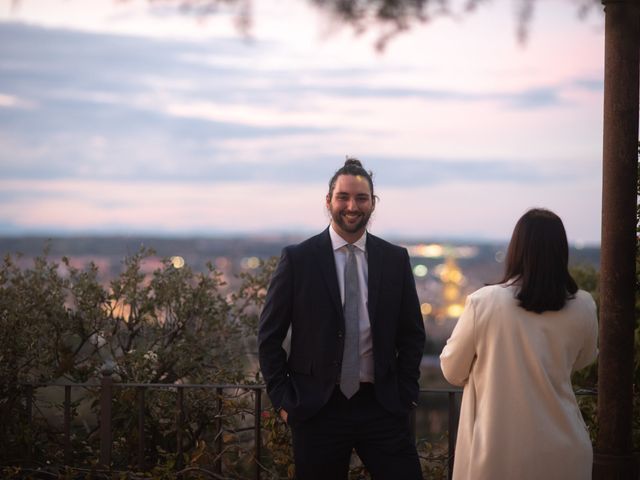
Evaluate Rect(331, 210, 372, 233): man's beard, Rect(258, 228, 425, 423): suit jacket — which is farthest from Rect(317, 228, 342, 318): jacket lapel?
Rect(331, 210, 372, 233): man's beard

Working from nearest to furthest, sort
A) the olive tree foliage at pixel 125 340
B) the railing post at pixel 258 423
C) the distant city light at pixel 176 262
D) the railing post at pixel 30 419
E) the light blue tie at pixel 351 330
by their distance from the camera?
the light blue tie at pixel 351 330
the railing post at pixel 258 423
the railing post at pixel 30 419
the olive tree foliage at pixel 125 340
the distant city light at pixel 176 262

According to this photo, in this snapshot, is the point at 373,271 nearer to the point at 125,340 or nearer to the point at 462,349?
the point at 462,349

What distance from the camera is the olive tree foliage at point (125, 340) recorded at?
594 centimetres

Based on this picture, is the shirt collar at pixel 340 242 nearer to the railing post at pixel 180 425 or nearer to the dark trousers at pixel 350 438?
the dark trousers at pixel 350 438

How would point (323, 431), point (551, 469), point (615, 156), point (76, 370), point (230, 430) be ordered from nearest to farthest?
point (551, 469)
point (323, 431)
point (615, 156)
point (230, 430)
point (76, 370)

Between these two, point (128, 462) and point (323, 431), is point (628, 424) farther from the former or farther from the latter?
point (128, 462)

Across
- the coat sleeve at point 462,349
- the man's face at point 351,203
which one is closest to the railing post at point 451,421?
the man's face at point 351,203

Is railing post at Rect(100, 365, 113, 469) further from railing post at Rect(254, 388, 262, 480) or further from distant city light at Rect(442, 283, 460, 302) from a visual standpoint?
distant city light at Rect(442, 283, 460, 302)

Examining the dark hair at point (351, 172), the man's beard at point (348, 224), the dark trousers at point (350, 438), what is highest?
the dark hair at point (351, 172)

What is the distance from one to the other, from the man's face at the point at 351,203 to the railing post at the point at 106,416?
2299 millimetres

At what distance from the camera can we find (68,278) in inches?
251

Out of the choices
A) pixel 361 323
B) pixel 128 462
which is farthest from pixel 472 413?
pixel 128 462

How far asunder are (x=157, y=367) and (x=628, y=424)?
10.8ft

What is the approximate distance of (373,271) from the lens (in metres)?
3.92
